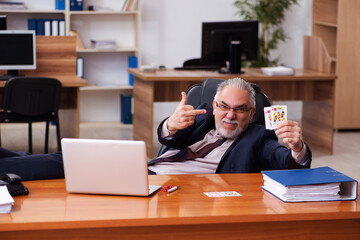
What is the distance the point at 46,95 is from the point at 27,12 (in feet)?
6.39

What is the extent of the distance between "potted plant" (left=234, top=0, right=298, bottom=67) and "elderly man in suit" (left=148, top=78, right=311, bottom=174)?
399cm

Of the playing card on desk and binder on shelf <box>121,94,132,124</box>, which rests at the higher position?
the playing card on desk

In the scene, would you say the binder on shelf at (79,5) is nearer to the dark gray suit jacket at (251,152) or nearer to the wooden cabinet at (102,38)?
the wooden cabinet at (102,38)

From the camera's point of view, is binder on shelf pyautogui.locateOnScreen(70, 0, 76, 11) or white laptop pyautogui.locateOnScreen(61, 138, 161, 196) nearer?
white laptop pyautogui.locateOnScreen(61, 138, 161, 196)

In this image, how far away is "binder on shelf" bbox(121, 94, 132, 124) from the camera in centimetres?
655

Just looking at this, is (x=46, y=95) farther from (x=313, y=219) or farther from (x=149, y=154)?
(x=313, y=219)

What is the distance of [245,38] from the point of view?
17.0ft

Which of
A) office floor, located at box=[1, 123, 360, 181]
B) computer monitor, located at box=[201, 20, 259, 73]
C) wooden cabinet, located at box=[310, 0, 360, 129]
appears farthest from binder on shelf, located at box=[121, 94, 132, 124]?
wooden cabinet, located at box=[310, 0, 360, 129]

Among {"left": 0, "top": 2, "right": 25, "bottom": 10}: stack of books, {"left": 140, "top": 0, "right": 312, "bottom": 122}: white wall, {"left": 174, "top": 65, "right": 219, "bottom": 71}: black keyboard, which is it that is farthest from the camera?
{"left": 140, "top": 0, "right": 312, "bottom": 122}: white wall

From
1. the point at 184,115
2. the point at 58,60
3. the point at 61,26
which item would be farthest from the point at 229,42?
the point at 184,115

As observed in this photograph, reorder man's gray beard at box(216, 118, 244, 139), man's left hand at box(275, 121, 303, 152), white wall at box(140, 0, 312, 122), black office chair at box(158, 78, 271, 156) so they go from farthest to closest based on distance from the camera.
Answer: white wall at box(140, 0, 312, 122) → black office chair at box(158, 78, 271, 156) → man's gray beard at box(216, 118, 244, 139) → man's left hand at box(275, 121, 303, 152)

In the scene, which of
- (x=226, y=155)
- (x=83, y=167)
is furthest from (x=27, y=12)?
(x=83, y=167)

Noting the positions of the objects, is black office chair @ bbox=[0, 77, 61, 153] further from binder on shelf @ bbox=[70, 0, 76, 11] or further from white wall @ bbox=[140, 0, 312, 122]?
white wall @ bbox=[140, 0, 312, 122]

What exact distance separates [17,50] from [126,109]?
181 centimetres
